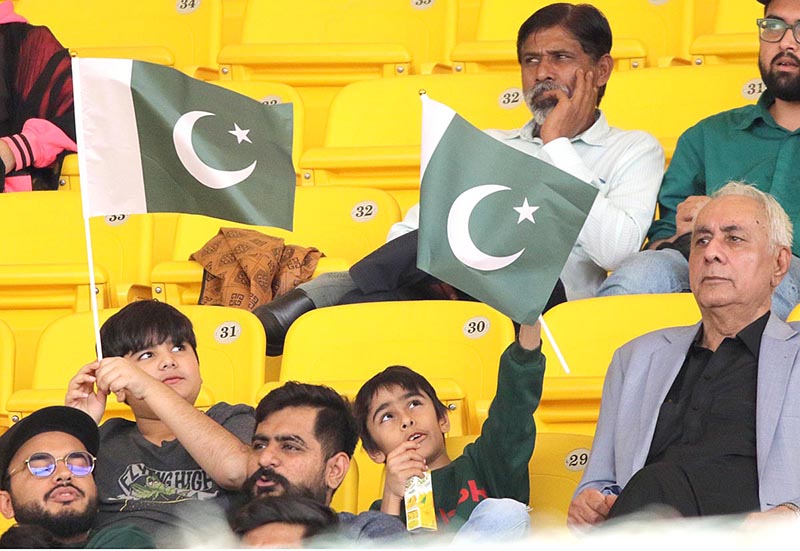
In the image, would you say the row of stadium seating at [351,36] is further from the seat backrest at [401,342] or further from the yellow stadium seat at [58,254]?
the seat backrest at [401,342]

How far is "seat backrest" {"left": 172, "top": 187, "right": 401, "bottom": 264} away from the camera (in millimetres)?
4133

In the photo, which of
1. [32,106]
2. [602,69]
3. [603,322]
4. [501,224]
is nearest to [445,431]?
[501,224]

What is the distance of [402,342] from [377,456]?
0.58 meters

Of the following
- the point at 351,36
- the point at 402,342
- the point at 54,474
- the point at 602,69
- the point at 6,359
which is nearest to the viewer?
the point at 54,474

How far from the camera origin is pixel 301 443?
2.85 metres

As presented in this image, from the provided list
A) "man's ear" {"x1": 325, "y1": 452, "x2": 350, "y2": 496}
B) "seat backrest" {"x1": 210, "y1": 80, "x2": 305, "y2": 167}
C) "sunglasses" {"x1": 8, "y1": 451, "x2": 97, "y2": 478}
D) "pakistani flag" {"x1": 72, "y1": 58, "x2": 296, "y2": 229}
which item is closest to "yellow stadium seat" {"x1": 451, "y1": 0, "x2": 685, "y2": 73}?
"seat backrest" {"x1": 210, "y1": 80, "x2": 305, "y2": 167}

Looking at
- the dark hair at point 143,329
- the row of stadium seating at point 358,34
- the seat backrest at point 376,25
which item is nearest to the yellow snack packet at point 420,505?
the dark hair at point 143,329

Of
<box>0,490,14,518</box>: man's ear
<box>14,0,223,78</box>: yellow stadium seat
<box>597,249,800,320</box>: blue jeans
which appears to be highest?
<box>14,0,223,78</box>: yellow stadium seat

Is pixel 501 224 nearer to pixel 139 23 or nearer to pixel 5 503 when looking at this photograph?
pixel 5 503

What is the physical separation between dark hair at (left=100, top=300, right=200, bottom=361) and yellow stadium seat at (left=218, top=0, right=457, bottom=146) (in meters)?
1.78

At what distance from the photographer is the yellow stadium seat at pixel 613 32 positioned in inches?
188

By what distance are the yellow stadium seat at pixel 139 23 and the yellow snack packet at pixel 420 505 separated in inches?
110

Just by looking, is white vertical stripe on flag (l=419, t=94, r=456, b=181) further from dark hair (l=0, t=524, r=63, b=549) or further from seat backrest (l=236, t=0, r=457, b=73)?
seat backrest (l=236, t=0, r=457, b=73)

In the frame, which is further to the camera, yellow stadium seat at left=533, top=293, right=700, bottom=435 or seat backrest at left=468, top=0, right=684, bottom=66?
seat backrest at left=468, top=0, right=684, bottom=66
